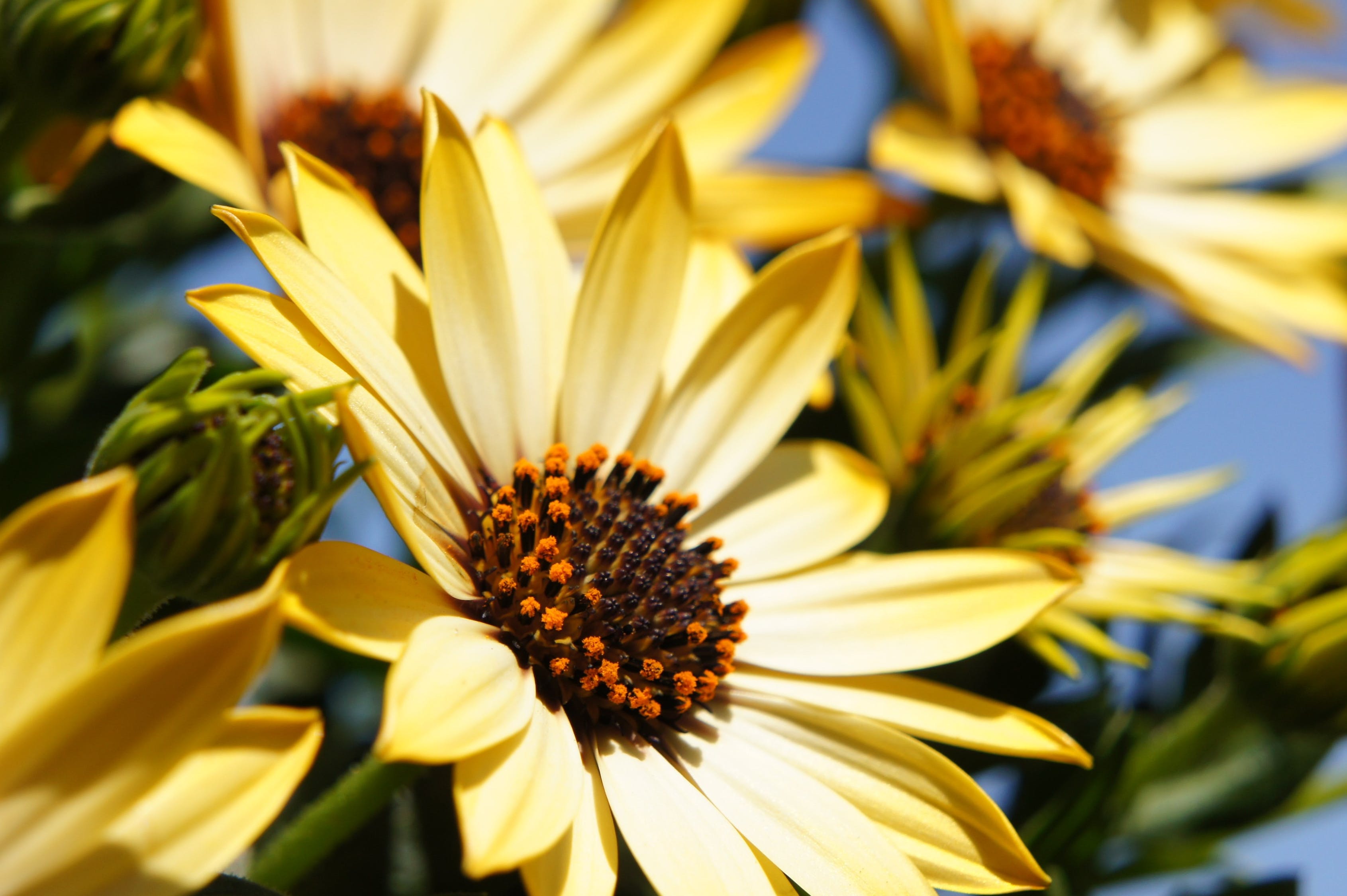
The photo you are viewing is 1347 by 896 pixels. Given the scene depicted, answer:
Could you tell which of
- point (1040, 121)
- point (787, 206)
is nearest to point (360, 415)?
point (787, 206)

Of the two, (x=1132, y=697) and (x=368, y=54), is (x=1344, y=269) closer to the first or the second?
(x=1132, y=697)

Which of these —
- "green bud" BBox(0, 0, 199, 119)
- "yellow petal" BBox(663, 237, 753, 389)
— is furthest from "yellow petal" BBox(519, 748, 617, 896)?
"green bud" BBox(0, 0, 199, 119)

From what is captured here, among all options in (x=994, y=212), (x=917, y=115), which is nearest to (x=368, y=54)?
(x=917, y=115)

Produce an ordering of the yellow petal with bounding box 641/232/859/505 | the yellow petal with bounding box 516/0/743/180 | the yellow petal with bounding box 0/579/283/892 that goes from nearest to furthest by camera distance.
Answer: the yellow petal with bounding box 0/579/283/892 < the yellow petal with bounding box 641/232/859/505 < the yellow petal with bounding box 516/0/743/180

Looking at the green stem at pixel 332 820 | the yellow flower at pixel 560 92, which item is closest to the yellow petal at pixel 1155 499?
the yellow flower at pixel 560 92

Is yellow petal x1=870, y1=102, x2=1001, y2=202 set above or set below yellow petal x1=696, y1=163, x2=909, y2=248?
above

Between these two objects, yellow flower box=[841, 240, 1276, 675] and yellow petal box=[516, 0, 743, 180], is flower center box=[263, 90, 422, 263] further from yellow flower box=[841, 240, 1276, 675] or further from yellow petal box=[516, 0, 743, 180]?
yellow flower box=[841, 240, 1276, 675]

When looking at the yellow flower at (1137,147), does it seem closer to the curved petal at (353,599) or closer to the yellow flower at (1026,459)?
the yellow flower at (1026,459)
